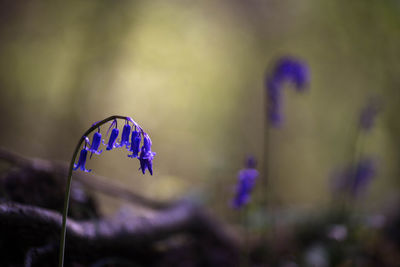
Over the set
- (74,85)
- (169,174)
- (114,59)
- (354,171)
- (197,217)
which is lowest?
(197,217)

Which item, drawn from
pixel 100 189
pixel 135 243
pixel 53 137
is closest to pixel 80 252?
pixel 135 243

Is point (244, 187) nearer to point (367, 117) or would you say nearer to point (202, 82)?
point (367, 117)

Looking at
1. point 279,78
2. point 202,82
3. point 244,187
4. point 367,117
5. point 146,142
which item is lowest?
point 146,142

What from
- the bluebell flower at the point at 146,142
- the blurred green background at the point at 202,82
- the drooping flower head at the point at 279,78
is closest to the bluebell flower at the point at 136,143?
the bluebell flower at the point at 146,142

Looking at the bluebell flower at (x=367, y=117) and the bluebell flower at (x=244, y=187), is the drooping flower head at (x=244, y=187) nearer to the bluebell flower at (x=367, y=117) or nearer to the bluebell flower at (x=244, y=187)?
the bluebell flower at (x=244, y=187)

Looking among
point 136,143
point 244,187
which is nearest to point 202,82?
point 244,187

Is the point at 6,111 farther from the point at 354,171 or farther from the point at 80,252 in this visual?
the point at 354,171
